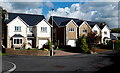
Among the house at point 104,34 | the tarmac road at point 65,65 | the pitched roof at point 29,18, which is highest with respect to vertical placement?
the pitched roof at point 29,18

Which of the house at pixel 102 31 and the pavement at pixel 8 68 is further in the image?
the house at pixel 102 31

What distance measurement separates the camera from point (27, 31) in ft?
129

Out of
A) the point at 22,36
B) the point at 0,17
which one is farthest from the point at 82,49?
the point at 0,17

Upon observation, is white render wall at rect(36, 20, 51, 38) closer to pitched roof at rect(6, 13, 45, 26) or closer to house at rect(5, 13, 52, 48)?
house at rect(5, 13, 52, 48)

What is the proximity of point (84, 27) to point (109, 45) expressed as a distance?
933 centimetres

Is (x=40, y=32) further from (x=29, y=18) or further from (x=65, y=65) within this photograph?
(x=65, y=65)

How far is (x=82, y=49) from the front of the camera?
31094 mm

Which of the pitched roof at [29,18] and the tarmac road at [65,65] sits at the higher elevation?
the pitched roof at [29,18]

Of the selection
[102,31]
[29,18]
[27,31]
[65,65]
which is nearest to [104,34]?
[102,31]

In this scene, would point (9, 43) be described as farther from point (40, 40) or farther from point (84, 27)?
point (84, 27)

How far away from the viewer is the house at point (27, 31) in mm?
36562

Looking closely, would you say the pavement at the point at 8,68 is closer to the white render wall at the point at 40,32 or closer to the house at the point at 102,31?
the white render wall at the point at 40,32

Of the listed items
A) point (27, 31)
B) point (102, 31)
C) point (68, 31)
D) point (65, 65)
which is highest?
point (102, 31)

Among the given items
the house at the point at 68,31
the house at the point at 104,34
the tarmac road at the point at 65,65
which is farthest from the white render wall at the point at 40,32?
the house at the point at 104,34
